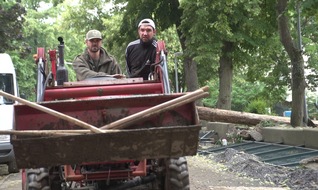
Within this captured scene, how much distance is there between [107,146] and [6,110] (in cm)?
908

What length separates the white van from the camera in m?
13.1

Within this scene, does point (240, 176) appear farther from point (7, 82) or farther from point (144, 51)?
point (7, 82)

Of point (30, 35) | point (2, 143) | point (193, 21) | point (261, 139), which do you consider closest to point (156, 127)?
point (2, 143)

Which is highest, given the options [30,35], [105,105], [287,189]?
[30,35]

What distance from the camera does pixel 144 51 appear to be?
761 cm

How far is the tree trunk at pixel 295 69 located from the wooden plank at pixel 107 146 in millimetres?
11622

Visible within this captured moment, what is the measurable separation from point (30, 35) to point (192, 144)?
41.4 meters

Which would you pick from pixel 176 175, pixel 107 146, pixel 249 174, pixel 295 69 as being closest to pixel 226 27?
pixel 295 69

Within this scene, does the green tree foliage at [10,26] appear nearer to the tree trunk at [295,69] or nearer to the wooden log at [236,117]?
the wooden log at [236,117]

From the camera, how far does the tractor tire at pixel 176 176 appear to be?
19.8ft

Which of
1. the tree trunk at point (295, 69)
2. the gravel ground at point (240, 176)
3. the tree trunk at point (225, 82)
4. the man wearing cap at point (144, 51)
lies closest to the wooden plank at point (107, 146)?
the man wearing cap at point (144, 51)

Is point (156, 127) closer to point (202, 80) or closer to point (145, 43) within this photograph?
point (145, 43)

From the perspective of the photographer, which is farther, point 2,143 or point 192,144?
point 2,143

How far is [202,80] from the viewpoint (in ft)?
104
